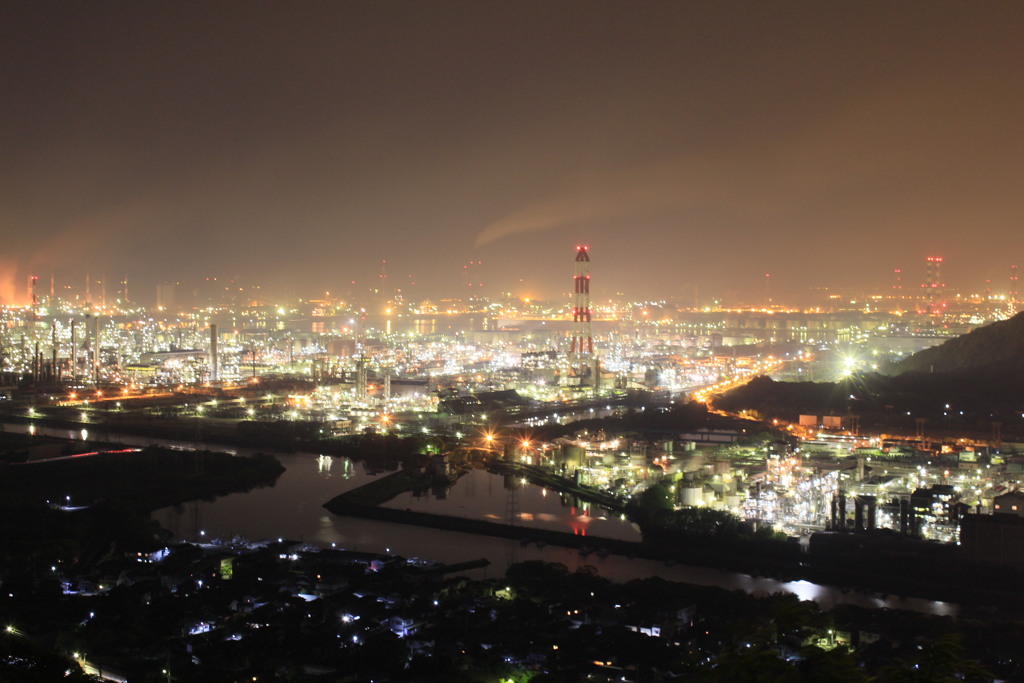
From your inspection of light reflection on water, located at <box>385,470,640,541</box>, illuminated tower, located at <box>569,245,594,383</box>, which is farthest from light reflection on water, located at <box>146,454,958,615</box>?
illuminated tower, located at <box>569,245,594,383</box>

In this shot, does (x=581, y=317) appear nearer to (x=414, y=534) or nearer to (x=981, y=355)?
(x=981, y=355)

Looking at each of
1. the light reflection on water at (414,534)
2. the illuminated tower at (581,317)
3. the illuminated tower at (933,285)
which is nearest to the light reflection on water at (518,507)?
the light reflection on water at (414,534)

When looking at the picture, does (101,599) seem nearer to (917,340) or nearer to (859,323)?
(917,340)

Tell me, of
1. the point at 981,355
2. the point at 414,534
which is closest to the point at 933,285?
the point at 981,355

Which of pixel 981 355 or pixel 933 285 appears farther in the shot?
pixel 933 285

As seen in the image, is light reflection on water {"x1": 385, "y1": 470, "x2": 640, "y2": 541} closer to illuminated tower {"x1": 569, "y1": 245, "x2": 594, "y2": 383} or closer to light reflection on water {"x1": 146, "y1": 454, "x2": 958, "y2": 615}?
light reflection on water {"x1": 146, "y1": 454, "x2": 958, "y2": 615}

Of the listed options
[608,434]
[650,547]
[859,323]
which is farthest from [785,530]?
[859,323]
